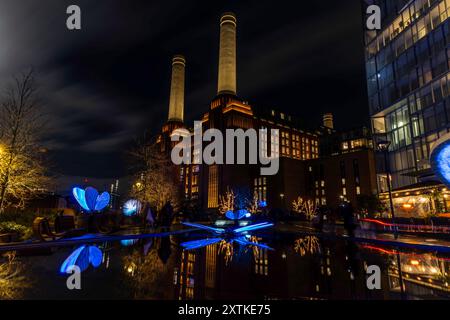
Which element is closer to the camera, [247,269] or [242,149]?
[247,269]

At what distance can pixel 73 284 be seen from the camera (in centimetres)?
723

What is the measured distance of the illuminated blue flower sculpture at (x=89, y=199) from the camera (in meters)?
20.9

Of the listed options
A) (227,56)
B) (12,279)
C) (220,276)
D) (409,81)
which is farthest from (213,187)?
(12,279)

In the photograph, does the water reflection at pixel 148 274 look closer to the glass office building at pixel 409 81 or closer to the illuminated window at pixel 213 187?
the glass office building at pixel 409 81

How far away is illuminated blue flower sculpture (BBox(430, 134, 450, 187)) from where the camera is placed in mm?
11811

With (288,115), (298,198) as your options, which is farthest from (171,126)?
(298,198)

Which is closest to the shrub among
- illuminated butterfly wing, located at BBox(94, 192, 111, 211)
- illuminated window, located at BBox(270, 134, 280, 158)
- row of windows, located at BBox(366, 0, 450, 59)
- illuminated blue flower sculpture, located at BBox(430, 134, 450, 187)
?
illuminated butterfly wing, located at BBox(94, 192, 111, 211)

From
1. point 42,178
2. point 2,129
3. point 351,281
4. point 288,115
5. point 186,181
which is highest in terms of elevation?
point 288,115

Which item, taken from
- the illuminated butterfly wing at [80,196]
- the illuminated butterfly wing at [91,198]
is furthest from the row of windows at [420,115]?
the illuminated butterfly wing at [80,196]

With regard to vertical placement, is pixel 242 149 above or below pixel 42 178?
above

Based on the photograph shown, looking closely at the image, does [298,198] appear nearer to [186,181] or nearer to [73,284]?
[186,181]

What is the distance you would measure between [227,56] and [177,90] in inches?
1840

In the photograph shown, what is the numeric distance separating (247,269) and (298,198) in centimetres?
9902

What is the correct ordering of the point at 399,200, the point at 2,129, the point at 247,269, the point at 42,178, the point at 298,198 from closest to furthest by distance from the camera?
the point at 247,269
the point at 2,129
the point at 42,178
the point at 399,200
the point at 298,198
